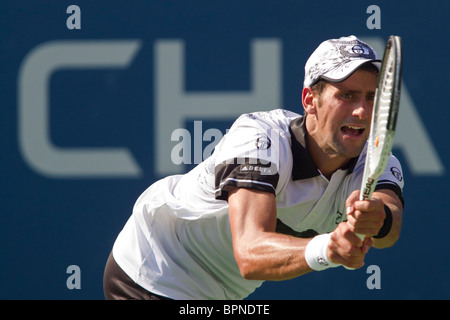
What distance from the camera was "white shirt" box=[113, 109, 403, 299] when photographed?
270 cm

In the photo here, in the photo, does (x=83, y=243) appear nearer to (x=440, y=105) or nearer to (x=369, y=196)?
(x=440, y=105)

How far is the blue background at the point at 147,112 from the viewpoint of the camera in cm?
381

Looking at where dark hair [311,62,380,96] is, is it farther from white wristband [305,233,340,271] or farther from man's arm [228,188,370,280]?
white wristband [305,233,340,271]

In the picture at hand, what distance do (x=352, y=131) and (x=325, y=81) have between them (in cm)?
20

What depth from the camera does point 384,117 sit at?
2.05m

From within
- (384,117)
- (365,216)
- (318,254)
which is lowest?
(318,254)

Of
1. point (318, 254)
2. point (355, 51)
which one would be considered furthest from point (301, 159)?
point (318, 254)

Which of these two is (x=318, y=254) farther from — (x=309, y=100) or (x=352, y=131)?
(x=309, y=100)

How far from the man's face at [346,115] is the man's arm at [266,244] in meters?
0.39

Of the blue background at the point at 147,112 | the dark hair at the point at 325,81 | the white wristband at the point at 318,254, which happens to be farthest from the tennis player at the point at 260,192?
the blue background at the point at 147,112

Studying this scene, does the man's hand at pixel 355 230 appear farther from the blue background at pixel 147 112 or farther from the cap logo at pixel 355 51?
the blue background at pixel 147 112

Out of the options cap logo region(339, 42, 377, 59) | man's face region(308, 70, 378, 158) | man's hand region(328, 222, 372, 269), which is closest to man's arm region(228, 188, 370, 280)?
man's hand region(328, 222, 372, 269)
